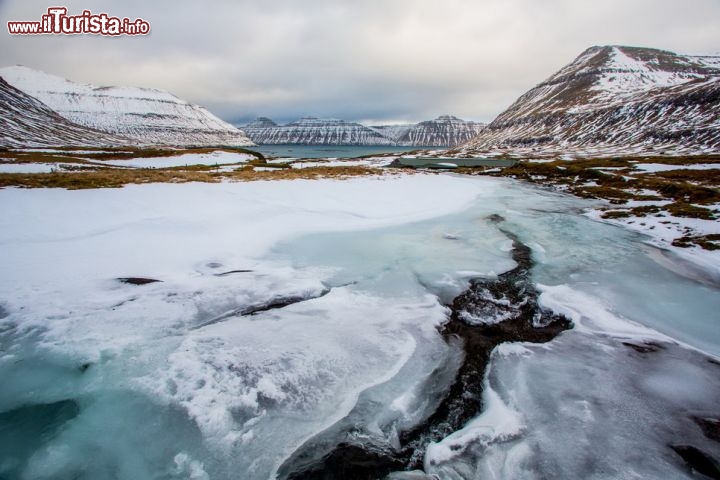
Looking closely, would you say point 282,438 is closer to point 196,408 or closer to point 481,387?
point 196,408

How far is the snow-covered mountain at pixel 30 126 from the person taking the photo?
10256cm

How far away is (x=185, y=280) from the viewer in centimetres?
922

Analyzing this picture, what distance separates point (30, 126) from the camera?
407ft

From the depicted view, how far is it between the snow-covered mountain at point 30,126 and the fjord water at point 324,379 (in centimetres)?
12082

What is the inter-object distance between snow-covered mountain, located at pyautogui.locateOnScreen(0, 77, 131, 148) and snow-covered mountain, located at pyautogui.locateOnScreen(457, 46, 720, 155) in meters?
148

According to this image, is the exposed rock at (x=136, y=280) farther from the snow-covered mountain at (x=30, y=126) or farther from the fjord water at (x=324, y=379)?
the snow-covered mountain at (x=30, y=126)

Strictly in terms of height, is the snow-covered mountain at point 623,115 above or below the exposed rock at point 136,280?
A: above

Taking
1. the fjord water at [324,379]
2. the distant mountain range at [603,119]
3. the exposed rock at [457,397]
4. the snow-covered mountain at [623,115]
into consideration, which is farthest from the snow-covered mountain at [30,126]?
the snow-covered mountain at [623,115]

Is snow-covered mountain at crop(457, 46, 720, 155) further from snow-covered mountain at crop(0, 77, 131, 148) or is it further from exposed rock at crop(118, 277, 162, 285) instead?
snow-covered mountain at crop(0, 77, 131, 148)

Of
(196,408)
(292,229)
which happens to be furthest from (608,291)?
(292,229)

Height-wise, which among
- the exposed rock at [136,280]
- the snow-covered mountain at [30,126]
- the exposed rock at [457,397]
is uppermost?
the snow-covered mountain at [30,126]

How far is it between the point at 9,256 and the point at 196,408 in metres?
9.03

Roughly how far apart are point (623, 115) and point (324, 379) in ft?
514

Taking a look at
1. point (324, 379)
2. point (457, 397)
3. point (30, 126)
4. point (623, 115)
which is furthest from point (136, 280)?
point (30, 126)
